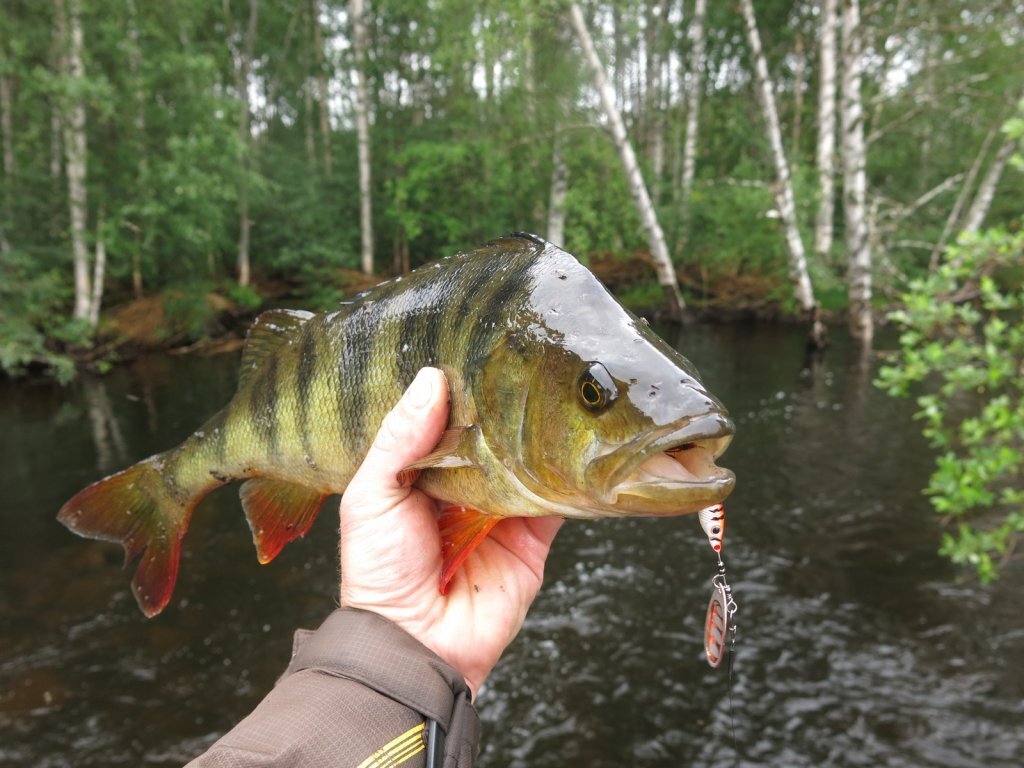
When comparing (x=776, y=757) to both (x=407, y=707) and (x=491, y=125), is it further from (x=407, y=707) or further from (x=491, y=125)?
(x=491, y=125)

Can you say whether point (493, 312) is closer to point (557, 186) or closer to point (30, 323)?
point (30, 323)

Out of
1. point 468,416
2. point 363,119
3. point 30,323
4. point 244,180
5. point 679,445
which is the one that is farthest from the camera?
point 363,119

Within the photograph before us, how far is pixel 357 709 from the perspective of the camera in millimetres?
1541

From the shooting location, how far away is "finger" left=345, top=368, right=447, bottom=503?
5.72ft

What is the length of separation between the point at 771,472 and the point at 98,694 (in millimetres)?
7646

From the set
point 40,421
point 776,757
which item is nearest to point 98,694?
point 776,757

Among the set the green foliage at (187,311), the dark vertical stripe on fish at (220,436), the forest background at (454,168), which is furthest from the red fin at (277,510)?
the green foliage at (187,311)

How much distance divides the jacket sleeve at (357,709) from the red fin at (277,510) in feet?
1.82

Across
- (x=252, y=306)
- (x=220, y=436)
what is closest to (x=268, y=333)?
(x=220, y=436)

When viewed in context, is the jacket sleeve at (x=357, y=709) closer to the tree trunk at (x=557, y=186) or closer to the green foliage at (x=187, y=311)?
the tree trunk at (x=557, y=186)

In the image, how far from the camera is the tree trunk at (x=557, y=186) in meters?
17.3

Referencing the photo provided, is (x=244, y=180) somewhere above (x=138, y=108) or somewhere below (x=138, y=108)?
below

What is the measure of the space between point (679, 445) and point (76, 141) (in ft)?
60.2

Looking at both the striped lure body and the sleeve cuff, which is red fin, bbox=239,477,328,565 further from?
the sleeve cuff
